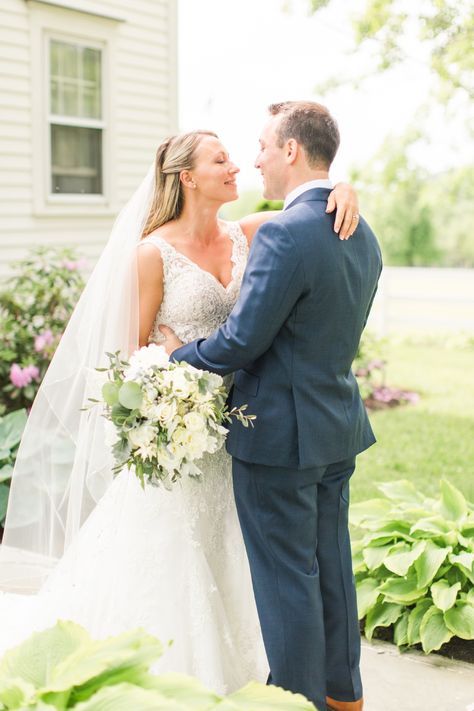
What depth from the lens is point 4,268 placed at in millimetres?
8719

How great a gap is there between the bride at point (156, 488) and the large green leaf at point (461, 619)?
36.2 inches

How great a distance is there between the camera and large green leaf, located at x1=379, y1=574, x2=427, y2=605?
13.3 feet

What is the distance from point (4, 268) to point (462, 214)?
31.1m

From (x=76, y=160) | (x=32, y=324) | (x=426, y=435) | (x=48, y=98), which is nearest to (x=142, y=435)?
(x=32, y=324)

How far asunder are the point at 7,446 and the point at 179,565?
2.24 metres

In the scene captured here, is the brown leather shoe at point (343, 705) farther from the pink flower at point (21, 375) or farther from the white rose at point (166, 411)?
the pink flower at point (21, 375)

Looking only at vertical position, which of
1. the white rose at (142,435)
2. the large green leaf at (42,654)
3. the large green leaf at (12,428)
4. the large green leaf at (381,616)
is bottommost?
the large green leaf at (381,616)

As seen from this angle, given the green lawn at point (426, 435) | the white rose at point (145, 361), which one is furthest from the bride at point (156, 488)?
the green lawn at point (426, 435)

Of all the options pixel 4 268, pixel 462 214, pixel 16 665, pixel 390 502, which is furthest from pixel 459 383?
pixel 462 214

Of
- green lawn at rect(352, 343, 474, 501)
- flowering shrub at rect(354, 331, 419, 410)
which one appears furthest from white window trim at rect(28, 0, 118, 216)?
green lawn at rect(352, 343, 474, 501)

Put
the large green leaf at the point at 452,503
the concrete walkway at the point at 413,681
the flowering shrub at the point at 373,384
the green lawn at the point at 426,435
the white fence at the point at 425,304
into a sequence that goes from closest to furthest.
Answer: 1. the concrete walkway at the point at 413,681
2. the large green leaf at the point at 452,503
3. the green lawn at the point at 426,435
4. the flowering shrub at the point at 373,384
5. the white fence at the point at 425,304

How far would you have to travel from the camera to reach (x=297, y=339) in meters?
2.96

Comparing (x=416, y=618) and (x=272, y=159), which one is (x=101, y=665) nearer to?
(x=272, y=159)

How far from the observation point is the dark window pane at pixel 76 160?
9500mm
